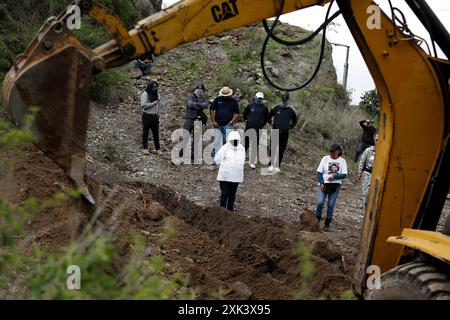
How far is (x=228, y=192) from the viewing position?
11.6m

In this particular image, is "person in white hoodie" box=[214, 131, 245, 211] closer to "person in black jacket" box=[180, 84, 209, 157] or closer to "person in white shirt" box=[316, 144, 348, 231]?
"person in white shirt" box=[316, 144, 348, 231]

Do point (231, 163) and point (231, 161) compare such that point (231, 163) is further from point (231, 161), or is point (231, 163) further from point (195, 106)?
point (195, 106)

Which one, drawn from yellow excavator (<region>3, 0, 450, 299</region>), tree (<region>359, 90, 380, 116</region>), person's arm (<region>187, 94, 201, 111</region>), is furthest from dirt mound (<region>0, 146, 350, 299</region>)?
tree (<region>359, 90, 380, 116</region>)

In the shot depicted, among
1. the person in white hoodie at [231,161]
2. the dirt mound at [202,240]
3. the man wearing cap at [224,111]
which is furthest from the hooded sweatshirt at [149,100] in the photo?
the dirt mound at [202,240]

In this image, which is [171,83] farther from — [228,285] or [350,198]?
[228,285]

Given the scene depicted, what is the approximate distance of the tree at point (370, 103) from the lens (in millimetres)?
29594

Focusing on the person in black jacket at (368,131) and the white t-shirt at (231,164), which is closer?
the white t-shirt at (231,164)

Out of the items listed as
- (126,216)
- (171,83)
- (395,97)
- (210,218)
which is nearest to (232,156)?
(210,218)

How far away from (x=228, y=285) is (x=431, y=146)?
2.57 m

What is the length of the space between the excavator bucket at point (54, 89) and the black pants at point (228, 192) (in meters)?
6.49

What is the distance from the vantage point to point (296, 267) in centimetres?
818

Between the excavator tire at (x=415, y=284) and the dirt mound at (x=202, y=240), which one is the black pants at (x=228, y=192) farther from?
the excavator tire at (x=415, y=284)

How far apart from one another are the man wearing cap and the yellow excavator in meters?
8.62

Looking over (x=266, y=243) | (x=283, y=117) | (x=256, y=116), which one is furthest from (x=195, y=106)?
(x=266, y=243)
